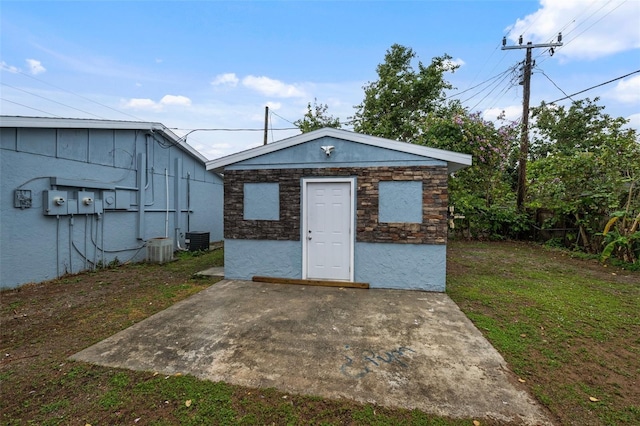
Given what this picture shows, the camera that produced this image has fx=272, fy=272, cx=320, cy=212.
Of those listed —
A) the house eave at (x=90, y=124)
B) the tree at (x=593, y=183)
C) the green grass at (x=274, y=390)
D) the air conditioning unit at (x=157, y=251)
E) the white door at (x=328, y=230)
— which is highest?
the house eave at (x=90, y=124)

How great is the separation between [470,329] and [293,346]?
91.2 inches

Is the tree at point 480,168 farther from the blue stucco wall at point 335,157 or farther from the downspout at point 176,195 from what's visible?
the downspout at point 176,195

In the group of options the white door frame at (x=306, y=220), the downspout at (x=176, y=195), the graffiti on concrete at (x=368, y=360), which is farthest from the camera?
the downspout at (x=176, y=195)

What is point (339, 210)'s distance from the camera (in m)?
5.43

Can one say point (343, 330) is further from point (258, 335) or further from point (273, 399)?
point (273, 399)

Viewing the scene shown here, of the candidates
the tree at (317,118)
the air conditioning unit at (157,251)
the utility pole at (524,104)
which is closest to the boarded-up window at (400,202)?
the air conditioning unit at (157,251)

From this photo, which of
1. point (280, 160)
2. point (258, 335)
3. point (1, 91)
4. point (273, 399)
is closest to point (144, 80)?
point (1, 91)

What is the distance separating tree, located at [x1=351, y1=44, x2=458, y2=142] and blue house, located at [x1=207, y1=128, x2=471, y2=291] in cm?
1148

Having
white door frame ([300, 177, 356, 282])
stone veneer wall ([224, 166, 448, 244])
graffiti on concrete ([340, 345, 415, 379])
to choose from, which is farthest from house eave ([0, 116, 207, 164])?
graffiti on concrete ([340, 345, 415, 379])

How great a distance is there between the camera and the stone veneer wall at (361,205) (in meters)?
5.00

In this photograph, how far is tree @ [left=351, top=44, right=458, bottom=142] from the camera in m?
15.7

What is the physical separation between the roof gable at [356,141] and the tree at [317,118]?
1300 cm

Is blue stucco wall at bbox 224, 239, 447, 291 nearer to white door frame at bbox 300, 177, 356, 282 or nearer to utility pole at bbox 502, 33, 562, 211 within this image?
white door frame at bbox 300, 177, 356, 282

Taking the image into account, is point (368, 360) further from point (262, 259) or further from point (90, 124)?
point (90, 124)
